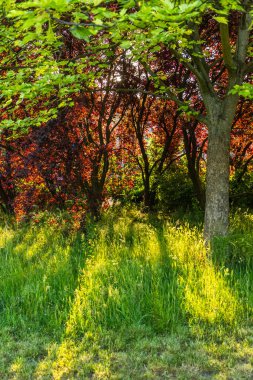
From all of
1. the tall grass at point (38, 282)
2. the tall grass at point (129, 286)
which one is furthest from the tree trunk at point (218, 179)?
the tall grass at point (38, 282)

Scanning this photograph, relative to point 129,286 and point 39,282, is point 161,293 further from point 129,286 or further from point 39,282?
point 39,282

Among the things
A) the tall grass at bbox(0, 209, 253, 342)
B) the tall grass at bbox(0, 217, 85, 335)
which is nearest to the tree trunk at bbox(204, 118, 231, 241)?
the tall grass at bbox(0, 209, 253, 342)

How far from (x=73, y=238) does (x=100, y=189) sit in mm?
1617

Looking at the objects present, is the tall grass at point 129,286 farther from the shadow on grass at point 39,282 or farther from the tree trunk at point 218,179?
the tree trunk at point 218,179

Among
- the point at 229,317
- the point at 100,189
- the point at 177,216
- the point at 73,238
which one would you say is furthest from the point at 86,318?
the point at 177,216

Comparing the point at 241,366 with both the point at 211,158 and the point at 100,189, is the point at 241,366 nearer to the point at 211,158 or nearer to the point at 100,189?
the point at 211,158

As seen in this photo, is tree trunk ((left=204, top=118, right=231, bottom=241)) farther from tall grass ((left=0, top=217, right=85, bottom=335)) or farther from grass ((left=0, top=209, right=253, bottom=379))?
tall grass ((left=0, top=217, right=85, bottom=335))

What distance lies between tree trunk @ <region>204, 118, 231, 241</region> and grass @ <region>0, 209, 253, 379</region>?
0.32 m

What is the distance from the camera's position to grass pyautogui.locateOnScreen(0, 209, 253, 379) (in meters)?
3.42

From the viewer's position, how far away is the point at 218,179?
5.86 meters

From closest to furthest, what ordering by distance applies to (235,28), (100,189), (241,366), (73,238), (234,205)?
1. (241,366)
2. (73,238)
3. (235,28)
4. (100,189)
5. (234,205)

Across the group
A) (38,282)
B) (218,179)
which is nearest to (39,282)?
(38,282)

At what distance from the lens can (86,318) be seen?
13.6 feet

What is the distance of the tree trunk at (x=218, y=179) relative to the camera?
19.2 feet
